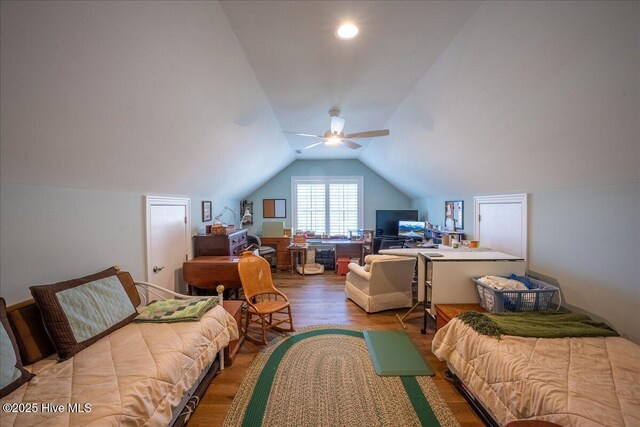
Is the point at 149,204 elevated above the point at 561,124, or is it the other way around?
the point at 561,124

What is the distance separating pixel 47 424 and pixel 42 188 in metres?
1.49

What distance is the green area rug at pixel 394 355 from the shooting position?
2201 mm

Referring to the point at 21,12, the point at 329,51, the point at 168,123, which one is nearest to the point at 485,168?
the point at 329,51

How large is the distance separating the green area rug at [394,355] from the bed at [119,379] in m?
1.56

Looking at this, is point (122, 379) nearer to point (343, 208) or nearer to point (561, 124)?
point (561, 124)

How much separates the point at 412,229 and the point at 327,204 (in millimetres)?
2275

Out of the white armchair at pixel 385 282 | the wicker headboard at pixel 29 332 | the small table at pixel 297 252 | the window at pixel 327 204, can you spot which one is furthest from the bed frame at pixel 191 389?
the window at pixel 327 204

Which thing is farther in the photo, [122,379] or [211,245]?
[211,245]

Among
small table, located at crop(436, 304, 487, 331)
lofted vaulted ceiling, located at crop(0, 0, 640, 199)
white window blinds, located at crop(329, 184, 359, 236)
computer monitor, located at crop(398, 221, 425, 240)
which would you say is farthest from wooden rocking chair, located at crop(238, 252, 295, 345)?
white window blinds, located at crop(329, 184, 359, 236)

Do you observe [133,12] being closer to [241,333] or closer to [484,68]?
[484,68]

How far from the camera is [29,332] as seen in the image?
4.76ft

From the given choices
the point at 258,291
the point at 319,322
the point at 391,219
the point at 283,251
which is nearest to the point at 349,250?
the point at 391,219

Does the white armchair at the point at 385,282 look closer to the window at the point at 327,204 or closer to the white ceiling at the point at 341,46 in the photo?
the white ceiling at the point at 341,46

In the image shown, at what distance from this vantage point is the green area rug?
2201mm
